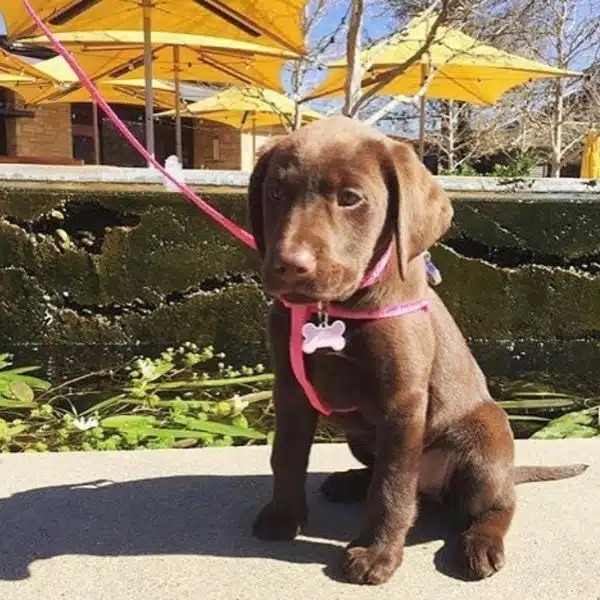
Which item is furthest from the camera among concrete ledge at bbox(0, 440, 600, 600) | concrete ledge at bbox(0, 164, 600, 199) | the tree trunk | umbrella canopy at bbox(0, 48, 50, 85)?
umbrella canopy at bbox(0, 48, 50, 85)

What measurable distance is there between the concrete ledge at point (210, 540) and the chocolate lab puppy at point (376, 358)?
0.09m

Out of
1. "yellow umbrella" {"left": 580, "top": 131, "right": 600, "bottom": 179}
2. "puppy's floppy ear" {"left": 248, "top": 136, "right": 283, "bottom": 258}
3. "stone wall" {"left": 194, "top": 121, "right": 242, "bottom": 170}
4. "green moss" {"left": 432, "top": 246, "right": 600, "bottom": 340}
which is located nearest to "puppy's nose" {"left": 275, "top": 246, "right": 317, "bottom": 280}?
"puppy's floppy ear" {"left": 248, "top": 136, "right": 283, "bottom": 258}

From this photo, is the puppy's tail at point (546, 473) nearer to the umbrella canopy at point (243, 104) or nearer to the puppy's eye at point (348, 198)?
the puppy's eye at point (348, 198)

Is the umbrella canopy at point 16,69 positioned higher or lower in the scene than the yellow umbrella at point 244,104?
higher

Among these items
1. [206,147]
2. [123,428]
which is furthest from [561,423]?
[206,147]

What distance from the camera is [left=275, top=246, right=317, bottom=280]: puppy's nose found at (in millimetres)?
1659

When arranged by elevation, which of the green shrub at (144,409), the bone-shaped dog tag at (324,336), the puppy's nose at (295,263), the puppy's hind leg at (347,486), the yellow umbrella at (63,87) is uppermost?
the yellow umbrella at (63,87)

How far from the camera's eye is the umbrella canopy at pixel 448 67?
1100 cm

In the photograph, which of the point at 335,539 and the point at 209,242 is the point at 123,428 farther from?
the point at 209,242

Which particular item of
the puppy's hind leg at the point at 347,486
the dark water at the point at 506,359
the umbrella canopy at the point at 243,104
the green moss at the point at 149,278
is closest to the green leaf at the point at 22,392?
the dark water at the point at 506,359

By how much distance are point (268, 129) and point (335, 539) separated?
22665mm

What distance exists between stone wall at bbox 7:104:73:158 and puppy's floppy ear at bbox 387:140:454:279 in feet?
A: 56.1

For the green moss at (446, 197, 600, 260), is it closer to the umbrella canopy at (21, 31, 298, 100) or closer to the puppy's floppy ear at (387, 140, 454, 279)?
the puppy's floppy ear at (387, 140, 454, 279)

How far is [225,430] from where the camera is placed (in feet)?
12.8
